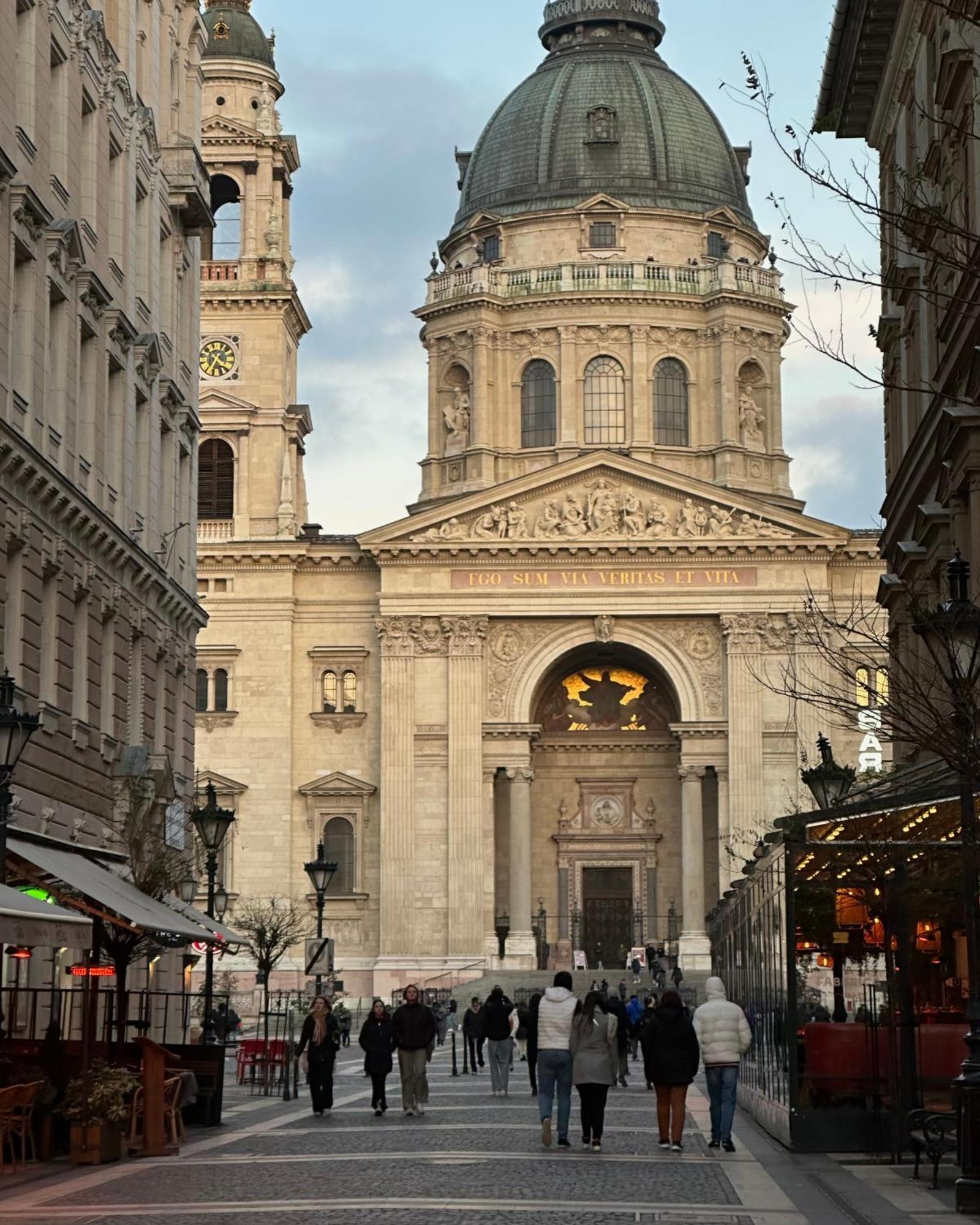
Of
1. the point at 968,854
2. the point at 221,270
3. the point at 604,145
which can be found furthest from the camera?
the point at 604,145

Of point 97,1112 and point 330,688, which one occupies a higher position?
point 330,688

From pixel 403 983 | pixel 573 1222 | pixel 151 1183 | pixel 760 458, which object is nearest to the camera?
pixel 573 1222

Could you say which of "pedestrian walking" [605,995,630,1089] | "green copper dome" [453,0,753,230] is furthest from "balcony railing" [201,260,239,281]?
"pedestrian walking" [605,995,630,1089]

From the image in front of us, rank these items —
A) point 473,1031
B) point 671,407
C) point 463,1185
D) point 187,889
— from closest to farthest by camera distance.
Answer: point 463,1185, point 187,889, point 473,1031, point 671,407

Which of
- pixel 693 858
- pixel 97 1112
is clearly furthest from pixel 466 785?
pixel 97 1112

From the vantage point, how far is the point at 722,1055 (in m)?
24.1

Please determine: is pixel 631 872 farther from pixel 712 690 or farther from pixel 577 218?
pixel 577 218

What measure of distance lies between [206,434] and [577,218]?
18.0m

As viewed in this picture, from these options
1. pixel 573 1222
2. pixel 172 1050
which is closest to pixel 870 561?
pixel 172 1050

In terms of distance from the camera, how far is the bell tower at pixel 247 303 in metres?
81.6

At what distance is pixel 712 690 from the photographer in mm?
77812

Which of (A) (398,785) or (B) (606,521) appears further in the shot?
(B) (606,521)

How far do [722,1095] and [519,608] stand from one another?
54.3 metres

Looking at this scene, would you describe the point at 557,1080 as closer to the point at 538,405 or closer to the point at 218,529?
the point at 218,529
